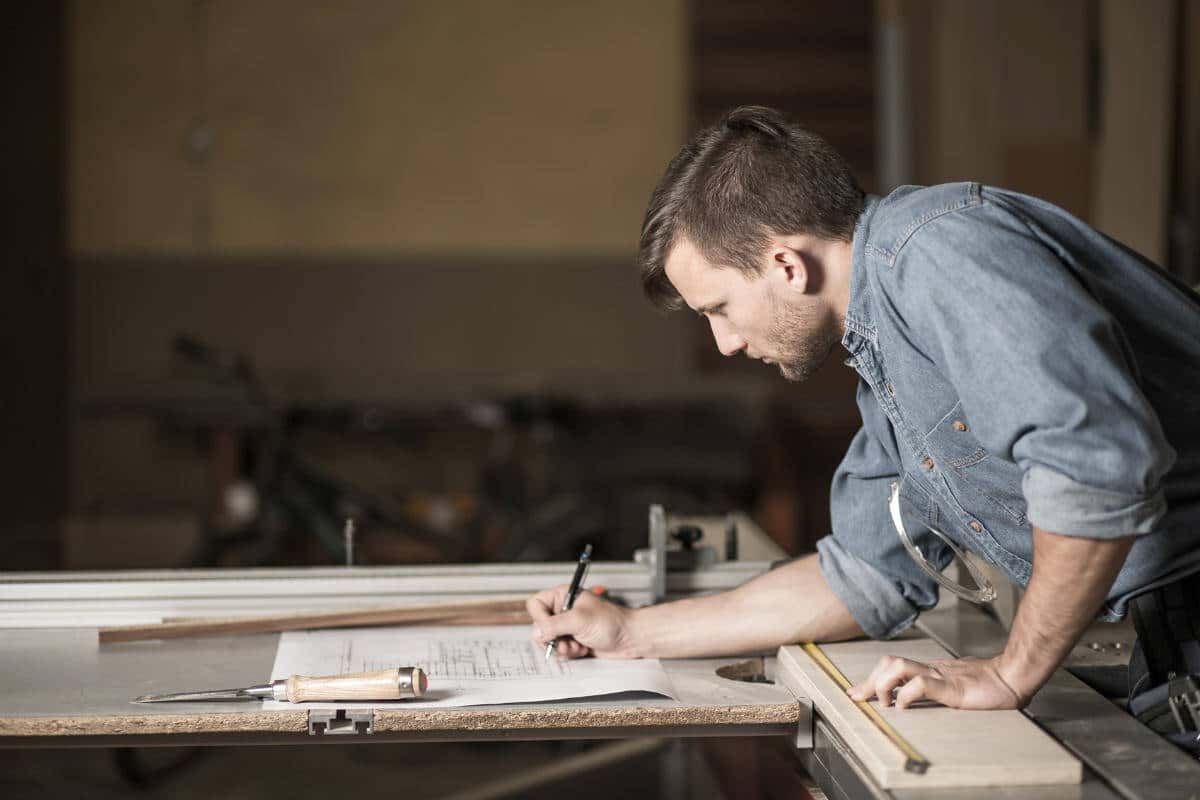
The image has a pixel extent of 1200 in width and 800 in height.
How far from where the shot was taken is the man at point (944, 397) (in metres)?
1.01

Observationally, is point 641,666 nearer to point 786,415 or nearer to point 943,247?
point 943,247

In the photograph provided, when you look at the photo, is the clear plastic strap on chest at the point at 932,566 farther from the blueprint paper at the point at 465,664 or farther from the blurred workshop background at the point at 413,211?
the blurred workshop background at the point at 413,211

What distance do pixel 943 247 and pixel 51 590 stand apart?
3.86ft

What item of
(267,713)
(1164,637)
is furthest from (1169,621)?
(267,713)

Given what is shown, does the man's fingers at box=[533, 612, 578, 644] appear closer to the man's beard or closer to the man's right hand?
the man's right hand

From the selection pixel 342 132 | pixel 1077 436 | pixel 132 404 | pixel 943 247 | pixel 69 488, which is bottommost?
pixel 69 488

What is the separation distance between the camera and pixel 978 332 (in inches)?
40.4

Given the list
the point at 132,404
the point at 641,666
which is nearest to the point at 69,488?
the point at 132,404

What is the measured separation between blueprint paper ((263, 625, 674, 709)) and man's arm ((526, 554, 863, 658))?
0.08ft

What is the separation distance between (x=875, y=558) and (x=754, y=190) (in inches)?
19.1

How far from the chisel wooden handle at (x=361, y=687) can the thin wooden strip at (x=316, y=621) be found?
0.31 meters

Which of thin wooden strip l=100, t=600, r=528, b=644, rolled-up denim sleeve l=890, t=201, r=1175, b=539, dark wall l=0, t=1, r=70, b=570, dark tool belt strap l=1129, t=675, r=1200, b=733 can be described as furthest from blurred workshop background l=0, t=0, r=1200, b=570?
rolled-up denim sleeve l=890, t=201, r=1175, b=539

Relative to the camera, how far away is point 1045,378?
994mm

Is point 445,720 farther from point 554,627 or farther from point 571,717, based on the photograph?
point 554,627
